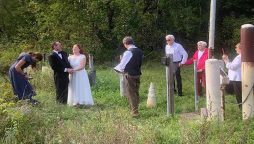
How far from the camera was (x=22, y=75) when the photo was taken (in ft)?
43.0

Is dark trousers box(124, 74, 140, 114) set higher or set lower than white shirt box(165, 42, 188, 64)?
lower

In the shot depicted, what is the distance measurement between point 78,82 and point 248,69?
16.6 ft

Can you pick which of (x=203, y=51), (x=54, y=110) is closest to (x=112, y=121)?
(x=54, y=110)

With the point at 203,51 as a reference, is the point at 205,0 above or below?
above

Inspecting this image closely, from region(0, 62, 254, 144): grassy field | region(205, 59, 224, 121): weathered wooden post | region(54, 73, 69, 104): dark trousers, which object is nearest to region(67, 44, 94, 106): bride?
region(54, 73, 69, 104): dark trousers

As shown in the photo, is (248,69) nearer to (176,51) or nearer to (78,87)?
(176,51)

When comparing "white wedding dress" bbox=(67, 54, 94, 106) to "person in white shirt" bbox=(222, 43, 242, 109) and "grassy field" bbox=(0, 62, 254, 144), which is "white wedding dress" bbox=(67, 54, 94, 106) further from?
"person in white shirt" bbox=(222, 43, 242, 109)

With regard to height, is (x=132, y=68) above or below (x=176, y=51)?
below

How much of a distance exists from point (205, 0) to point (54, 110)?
70.7ft

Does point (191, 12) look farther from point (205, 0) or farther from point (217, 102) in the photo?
point (217, 102)

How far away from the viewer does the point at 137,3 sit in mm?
27141

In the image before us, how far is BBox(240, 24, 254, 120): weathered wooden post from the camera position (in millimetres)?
10492

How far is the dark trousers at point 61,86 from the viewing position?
547 inches

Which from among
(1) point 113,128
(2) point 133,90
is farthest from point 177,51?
(1) point 113,128
